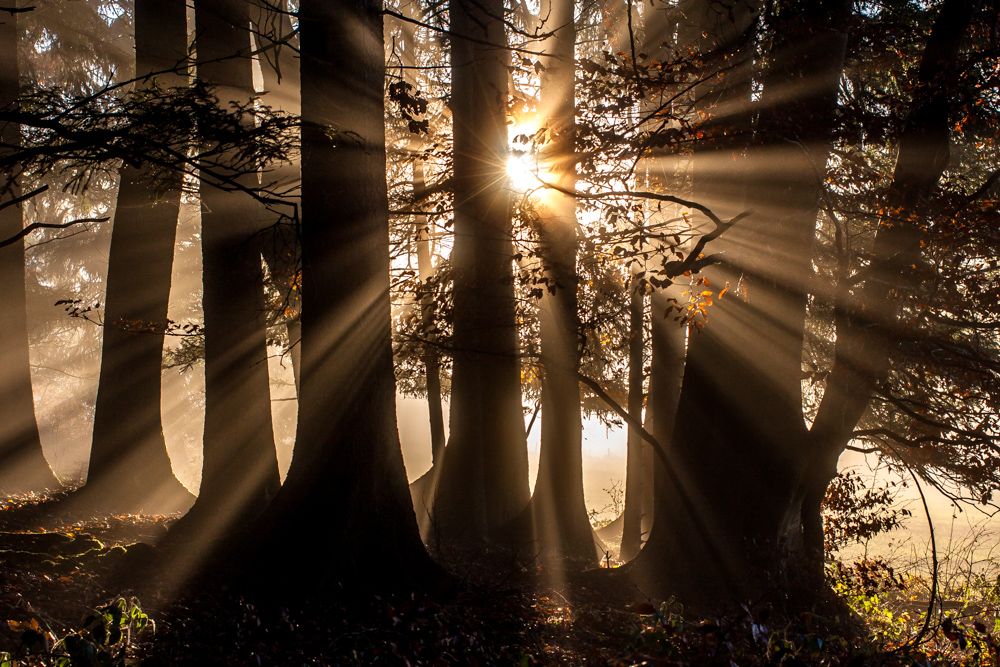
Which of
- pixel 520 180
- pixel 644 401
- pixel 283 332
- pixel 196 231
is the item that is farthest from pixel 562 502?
pixel 196 231

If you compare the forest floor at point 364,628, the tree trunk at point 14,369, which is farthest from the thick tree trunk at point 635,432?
the tree trunk at point 14,369

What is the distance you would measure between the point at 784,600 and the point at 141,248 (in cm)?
953

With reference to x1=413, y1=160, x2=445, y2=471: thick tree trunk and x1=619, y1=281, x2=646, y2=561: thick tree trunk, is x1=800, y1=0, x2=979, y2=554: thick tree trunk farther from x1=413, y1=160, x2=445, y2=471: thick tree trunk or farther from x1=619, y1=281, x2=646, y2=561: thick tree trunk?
x1=619, y1=281, x2=646, y2=561: thick tree trunk

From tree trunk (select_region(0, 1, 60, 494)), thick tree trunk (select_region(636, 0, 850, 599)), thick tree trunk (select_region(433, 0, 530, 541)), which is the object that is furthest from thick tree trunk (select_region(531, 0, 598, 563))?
tree trunk (select_region(0, 1, 60, 494))

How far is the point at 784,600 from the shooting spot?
260 inches

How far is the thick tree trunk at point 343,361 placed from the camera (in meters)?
5.17

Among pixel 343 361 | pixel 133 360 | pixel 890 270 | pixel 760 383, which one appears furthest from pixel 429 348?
pixel 890 270

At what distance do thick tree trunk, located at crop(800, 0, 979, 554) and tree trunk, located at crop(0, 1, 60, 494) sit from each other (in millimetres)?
11324

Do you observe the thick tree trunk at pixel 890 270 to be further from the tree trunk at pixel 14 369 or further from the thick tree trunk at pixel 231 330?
the tree trunk at pixel 14 369

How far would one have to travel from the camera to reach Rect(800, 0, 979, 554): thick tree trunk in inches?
234

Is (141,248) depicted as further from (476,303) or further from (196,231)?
(196,231)

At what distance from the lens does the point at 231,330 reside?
314 inches

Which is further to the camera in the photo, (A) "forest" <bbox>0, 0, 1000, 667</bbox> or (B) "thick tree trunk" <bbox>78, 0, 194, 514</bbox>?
(B) "thick tree trunk" <bbox>78, 0, 194, 514</bbox>

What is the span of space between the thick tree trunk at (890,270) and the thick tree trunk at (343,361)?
453 cm
